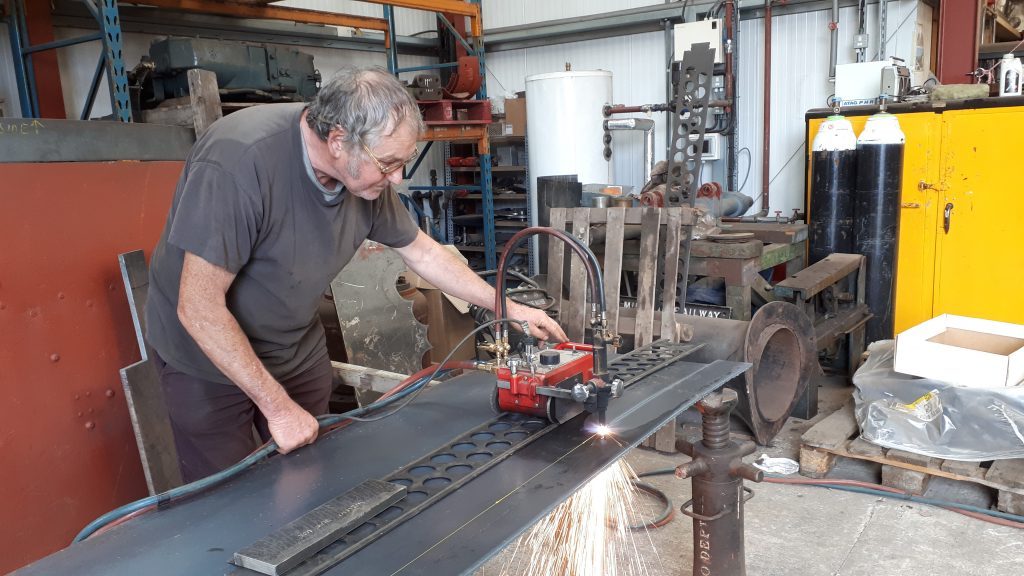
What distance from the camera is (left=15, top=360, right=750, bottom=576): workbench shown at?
114cm

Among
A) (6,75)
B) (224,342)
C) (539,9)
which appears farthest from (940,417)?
(539,9)

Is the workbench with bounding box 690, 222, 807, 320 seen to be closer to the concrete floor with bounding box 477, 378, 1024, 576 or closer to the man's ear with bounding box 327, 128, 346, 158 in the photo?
the concrete floor with bounding box 477, 378, 1024, 576

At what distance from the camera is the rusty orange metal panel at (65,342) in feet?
7.08

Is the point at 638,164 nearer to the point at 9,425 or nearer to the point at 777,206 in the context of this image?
the point at 777,206

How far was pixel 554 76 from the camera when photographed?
5.72m

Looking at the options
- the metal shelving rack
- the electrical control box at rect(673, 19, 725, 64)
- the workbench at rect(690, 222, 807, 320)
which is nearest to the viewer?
the workbench at rect(690, 222, 807, 320)

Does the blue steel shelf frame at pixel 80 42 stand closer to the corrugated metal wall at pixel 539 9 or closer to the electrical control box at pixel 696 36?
the electrical control box at pixel 696 36

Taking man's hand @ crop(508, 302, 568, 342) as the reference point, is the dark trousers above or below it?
below

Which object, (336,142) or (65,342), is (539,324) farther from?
(65,342)

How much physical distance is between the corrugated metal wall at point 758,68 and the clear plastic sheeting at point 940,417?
3708mm

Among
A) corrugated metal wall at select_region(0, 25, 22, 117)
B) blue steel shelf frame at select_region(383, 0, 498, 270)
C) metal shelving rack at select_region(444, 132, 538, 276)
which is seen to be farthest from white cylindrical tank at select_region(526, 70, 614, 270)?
corrugated metal wall at select_region(0, 25, 22, 117)

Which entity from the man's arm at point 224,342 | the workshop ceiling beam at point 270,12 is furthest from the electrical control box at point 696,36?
the man's arm at point 224,342

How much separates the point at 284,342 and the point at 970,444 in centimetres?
254

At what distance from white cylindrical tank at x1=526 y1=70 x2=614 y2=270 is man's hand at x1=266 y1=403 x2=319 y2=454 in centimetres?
436
